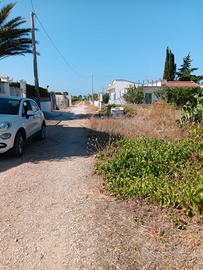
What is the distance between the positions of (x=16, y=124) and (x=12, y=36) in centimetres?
1187

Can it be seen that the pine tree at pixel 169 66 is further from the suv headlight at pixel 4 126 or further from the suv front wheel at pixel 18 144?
the suv headlight at pixel 4 126

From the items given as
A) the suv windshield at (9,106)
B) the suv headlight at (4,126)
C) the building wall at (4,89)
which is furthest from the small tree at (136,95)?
the suv headlight at (4,126)

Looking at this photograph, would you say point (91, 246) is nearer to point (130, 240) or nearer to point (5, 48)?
point (130, 240)

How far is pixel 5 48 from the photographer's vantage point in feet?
56.0

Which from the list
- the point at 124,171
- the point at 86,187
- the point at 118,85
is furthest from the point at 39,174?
the point at 118,85

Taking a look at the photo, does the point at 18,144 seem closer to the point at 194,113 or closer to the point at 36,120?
the point at 36,120

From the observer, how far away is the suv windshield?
25.5ft

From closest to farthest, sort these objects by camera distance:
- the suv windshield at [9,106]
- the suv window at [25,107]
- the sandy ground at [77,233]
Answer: the sandy ground at [77,233], the suv windshield at [9,106], the suv window at [25,107]

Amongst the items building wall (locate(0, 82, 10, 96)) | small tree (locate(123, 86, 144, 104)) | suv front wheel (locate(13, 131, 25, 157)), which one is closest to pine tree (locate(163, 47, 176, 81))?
small tree (locate(123, 86, 144, 104))

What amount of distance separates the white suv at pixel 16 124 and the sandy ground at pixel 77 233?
1607 mm

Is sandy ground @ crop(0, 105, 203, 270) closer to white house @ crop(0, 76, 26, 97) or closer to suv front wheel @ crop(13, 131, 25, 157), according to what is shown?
suv front wheel @ crop(13, 131, 25, 157)

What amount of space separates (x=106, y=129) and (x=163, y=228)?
8.33m

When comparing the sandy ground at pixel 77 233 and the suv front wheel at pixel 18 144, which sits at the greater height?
the suv front wheel at pixel 18 144

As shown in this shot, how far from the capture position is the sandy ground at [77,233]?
9.09ft
